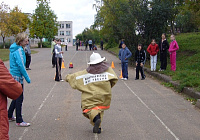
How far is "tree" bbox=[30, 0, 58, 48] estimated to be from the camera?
198 feet

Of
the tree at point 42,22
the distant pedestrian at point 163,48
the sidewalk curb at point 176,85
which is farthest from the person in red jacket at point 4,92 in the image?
the tree at point 42,22

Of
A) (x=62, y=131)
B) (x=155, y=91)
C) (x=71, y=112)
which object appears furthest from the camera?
(x=155, y=91)

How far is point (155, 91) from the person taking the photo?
34.3 feet

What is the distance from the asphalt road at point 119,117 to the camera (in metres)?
5.80

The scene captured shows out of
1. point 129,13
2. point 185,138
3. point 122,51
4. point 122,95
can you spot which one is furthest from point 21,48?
point 129,13

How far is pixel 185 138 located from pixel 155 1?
1365cm

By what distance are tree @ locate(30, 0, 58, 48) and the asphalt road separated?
169ft

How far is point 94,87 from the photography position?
5.52 m

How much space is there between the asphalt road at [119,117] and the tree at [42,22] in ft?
169

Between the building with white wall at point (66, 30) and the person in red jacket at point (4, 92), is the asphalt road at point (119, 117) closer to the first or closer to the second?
the person in red jacket at point (4, 92)

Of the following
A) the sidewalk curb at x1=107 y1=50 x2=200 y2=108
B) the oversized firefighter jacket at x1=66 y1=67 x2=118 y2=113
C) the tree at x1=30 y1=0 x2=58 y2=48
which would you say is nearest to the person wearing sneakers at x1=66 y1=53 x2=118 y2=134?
the oversized firefighter jacket at x1=66 y1=67 x2=118 y2=113

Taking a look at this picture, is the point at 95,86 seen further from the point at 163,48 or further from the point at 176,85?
the point at 163,48

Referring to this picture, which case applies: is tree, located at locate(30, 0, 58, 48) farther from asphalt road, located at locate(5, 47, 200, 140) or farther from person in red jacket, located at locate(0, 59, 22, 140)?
person in red jacket, located at locate(0, 59, 22, 140)

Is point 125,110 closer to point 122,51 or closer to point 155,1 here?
point 122,51
